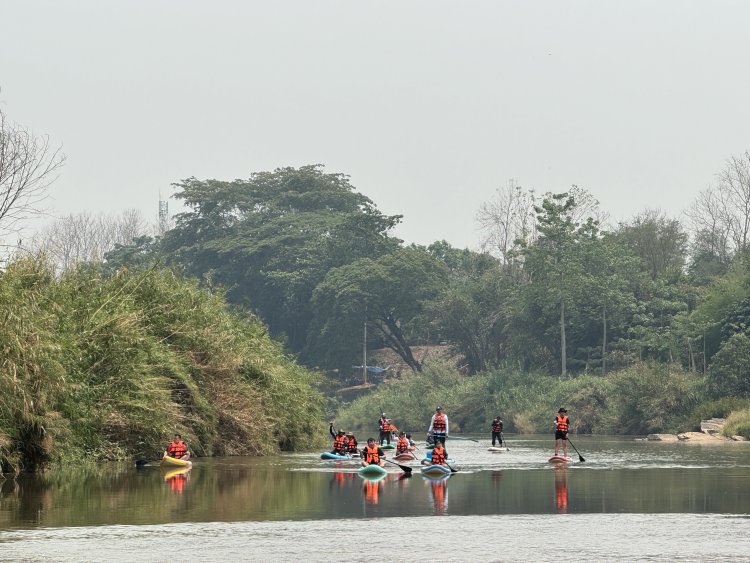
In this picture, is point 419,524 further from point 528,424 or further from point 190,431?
point 528,424

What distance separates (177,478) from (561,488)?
952 centimetres

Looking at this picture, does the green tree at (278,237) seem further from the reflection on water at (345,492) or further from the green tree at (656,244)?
the reflection on water at (345,492)

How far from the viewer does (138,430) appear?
37500 mm

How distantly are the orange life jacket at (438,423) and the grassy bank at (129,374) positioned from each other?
6.18 meters

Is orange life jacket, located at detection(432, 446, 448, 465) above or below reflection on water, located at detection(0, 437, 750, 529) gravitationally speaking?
above

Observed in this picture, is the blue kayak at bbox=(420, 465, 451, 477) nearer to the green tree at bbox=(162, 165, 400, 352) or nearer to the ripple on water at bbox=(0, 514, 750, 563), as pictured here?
the ripple on water at bbox=(0, 514, 750, 563)

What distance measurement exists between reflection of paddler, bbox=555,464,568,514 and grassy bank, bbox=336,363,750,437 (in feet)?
104

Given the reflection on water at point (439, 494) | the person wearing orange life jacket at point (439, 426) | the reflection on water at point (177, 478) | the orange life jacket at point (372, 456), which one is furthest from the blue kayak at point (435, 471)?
the person wearing orange life jacket at point (439, 426)

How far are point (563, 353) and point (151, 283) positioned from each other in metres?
52.3

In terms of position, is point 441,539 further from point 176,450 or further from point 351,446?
point 351,446

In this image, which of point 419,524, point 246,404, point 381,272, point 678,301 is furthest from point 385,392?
point 419,524

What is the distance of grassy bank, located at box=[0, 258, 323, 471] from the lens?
99.4 ft

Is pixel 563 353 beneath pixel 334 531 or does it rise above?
above

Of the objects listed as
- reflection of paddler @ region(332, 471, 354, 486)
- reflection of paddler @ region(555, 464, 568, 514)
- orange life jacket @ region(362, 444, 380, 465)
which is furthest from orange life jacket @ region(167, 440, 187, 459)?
reflection of paddler @ region(555, 464, 568, 514)
